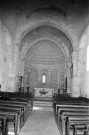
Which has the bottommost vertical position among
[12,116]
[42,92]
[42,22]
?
[42,92]

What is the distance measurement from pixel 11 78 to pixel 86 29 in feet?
24.2

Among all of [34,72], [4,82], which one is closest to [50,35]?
[34,72]

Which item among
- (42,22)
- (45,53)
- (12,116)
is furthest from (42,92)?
(12,116)

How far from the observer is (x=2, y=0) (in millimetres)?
12016

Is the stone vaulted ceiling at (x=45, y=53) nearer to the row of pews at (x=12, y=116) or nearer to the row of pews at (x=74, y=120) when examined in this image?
the row of pews at (x=12, y=116)

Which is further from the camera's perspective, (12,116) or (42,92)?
(42,92)

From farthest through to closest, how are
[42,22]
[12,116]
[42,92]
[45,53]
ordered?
[45,53]
[42,92]
[42,22]
[12,116]

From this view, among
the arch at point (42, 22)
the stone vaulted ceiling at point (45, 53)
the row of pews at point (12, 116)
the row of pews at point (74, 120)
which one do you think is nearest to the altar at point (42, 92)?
the stone vaulted ceiling at point (45, 53)

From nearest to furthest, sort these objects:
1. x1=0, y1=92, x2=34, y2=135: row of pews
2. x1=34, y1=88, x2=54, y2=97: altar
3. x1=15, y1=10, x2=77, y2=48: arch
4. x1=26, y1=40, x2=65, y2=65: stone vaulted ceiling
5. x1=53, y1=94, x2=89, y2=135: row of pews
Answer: x1=53, y1=94, x2=89, y2=135: row of pews → x1=0, y1=92, x2=34, y2=135: row of pews → x1=15, y1=10, x2=77, y2=48: arch → x1=34, y1=88, x2=54, y2=97: altar → x1=26, y1=40, x2=65, y2=65: stone vaulted ceiling

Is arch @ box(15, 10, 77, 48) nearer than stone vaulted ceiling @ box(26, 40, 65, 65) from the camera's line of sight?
Yes

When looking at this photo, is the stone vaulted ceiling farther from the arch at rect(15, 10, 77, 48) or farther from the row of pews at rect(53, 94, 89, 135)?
the row of pews at rect(53, 94, 89, 135)

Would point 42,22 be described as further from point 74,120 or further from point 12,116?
point 74,120

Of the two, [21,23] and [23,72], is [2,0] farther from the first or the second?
[23,72]

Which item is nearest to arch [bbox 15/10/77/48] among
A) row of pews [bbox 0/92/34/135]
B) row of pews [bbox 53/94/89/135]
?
row of pews [bbox 0/92/34/135]
